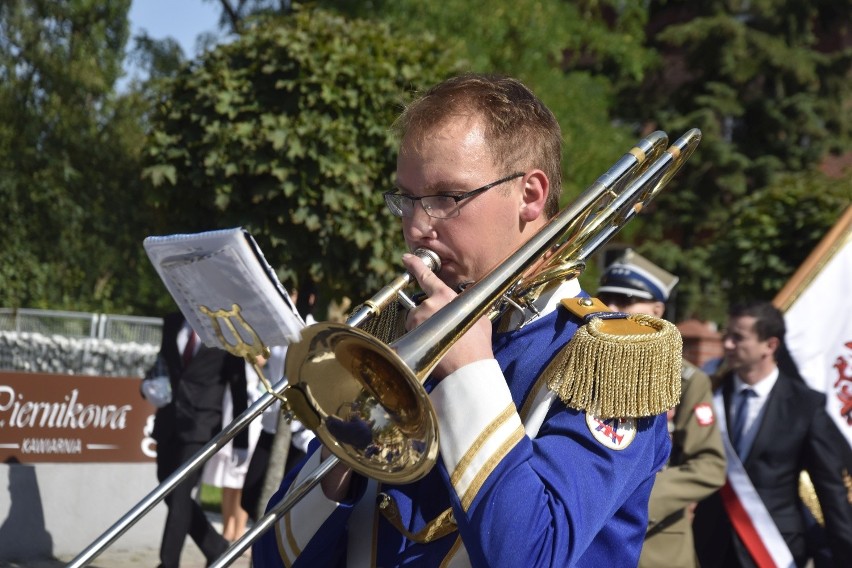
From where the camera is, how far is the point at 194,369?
23.3 ft

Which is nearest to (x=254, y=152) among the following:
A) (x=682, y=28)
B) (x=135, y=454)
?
(x=135, y=454)

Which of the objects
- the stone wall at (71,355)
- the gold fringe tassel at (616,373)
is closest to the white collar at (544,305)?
the gold fringe tassel at (616,373)

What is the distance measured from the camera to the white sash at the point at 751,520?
5234mm

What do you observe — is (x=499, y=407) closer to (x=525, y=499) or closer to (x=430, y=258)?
(x=525, y=499)

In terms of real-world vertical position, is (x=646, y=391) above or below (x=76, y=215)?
above

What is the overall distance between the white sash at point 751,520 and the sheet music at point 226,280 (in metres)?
3.11

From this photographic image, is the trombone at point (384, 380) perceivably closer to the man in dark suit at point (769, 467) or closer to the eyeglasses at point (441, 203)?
the eyeglasses at point (441, 203)

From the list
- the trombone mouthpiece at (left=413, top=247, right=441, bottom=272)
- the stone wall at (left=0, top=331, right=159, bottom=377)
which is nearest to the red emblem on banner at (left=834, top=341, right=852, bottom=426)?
the trombone mouthpiece at (left=413, top=247, right=441, bottom=272)

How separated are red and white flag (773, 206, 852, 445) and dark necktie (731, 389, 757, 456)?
0.31 meters

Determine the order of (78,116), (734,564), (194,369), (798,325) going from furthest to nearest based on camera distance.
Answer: (78,116) → (194,369) → (798,325) → (734,564)

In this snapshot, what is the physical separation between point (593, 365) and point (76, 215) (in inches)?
643

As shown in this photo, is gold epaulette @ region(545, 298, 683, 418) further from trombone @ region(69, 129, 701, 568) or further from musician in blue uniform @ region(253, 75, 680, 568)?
trombone @ region(69, 129, 701, 568)

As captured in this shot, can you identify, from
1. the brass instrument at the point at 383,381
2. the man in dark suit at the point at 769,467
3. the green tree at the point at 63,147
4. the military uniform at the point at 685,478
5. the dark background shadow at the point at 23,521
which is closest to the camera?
the brass instrument at the point at 383,381

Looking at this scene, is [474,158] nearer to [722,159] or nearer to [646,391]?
[646,391]
